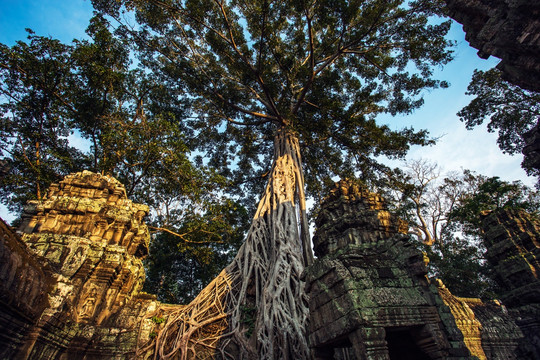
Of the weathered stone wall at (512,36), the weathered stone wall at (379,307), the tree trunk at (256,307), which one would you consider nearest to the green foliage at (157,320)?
the tree trunk at (256,307)

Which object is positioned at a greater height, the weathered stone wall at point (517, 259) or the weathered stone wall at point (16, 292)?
the weathered stone wall at point (517, 259)

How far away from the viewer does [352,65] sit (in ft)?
36.0

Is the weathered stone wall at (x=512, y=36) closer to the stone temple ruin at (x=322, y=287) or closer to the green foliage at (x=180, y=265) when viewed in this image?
the stone temple ruin at (x=322, y=287)

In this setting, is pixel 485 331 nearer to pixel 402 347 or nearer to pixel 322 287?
pixel 402 347

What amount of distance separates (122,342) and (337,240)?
11.1 ft

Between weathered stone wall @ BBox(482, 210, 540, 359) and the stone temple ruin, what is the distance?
0.7 inches

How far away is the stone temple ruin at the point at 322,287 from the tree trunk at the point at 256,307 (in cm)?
60

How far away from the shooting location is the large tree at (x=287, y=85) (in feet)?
21.5

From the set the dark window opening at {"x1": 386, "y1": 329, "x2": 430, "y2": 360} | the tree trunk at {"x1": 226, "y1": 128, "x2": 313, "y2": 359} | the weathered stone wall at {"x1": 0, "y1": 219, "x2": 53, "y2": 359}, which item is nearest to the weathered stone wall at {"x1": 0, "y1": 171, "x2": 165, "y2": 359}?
the weathered stone wall at {"x1": 0, "y1": 219, "x2": 53, "y2": 359}

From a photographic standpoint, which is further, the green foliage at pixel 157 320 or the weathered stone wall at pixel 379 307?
the green foliage at pixel 157 320

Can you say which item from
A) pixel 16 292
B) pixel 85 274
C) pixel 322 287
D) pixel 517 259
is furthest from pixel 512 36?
pixel 85 274

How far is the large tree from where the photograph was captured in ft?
21.5

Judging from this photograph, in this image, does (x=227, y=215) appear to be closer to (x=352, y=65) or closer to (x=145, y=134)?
(x=145, y=134)

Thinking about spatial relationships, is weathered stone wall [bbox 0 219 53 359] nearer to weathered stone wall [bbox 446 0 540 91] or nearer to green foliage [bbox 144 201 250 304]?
weathered stone wall [bbox 446 0 540 91]
